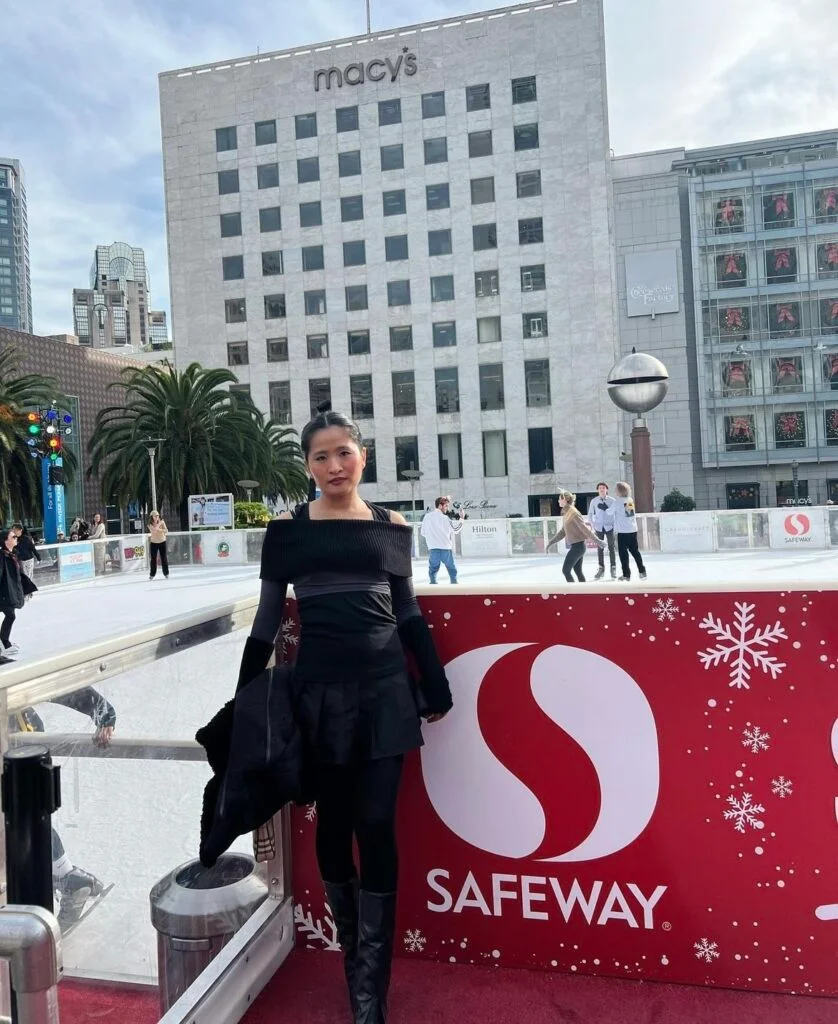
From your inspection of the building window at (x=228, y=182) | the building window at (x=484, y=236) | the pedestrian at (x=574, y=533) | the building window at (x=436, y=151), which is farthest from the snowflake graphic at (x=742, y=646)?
the building window at (x=228, y=182)

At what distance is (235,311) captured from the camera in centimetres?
5009

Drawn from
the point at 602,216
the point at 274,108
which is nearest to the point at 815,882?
the point at 602,216

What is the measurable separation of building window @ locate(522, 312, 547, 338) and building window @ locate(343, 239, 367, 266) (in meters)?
10.2

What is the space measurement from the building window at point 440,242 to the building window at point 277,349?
→ 1023 cm

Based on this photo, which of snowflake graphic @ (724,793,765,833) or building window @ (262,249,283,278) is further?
building window @ (262,249,283,278)

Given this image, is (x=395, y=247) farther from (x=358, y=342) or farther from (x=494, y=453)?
(x=494, y=453)

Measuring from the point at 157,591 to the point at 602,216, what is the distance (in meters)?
36.7

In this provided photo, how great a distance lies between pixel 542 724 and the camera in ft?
8.21

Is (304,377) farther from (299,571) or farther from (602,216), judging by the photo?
(299,571)

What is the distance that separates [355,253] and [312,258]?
8.74 feet

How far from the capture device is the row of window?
46938mm

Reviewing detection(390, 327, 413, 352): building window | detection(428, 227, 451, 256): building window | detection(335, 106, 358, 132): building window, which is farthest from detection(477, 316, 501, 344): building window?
detection(335, 106, 358, 132): building window

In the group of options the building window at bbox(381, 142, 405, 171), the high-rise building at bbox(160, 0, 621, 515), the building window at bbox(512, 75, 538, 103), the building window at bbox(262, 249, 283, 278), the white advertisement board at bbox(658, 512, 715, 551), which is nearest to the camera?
Answer: the white advertisement board at bbox(658, 512, 715, 551)

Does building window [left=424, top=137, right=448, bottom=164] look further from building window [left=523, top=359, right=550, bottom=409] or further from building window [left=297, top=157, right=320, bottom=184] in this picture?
building window [left=523, top=359, right=550, bottom=409]
